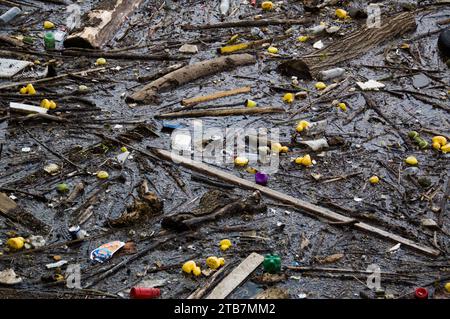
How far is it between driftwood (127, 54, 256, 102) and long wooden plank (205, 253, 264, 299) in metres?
2.84

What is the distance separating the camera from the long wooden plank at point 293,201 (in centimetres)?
546

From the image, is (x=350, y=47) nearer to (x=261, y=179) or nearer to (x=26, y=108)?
(x=261, y=179)

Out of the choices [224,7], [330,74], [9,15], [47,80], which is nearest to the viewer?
[47,80]

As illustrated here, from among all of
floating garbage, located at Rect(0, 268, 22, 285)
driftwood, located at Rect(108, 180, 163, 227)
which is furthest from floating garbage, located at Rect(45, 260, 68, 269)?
driftwood, located at Rect(108, 180, 163, 227)

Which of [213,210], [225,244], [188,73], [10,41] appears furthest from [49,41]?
[225,244]

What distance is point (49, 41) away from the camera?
830 centimetres

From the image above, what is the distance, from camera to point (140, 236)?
5449mm

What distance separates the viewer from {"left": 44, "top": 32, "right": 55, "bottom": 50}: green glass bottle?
829cm

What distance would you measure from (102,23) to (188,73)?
155cm

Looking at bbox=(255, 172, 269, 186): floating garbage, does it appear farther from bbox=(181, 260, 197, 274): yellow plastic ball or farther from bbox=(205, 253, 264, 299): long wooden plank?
bbox=(181, 260, 197, 274): yellow plastic ball

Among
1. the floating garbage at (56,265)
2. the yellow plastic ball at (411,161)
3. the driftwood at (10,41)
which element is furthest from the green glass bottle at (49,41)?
the yellow plastic ball at (411,161)

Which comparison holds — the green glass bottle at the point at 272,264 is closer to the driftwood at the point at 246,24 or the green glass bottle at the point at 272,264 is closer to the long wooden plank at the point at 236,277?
the long wooden plank at the point at 236,277

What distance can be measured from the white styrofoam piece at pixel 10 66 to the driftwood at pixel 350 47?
308 cm
